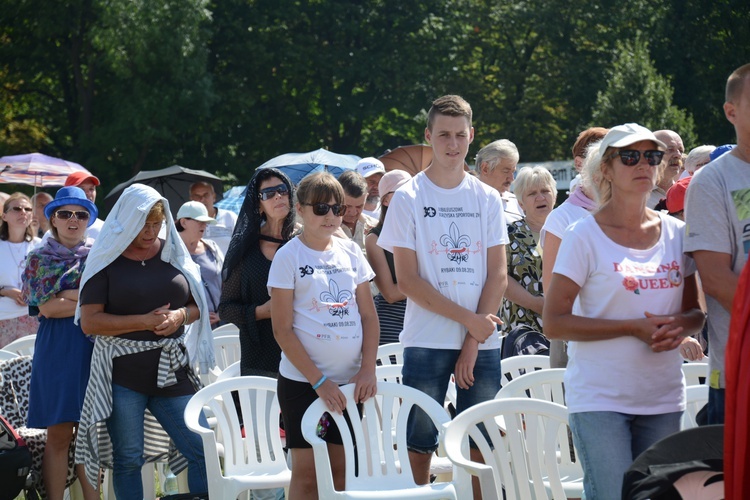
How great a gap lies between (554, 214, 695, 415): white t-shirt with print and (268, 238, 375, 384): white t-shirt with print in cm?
141

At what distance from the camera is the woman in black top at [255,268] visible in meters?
5.54

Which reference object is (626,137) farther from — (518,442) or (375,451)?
(375,451)

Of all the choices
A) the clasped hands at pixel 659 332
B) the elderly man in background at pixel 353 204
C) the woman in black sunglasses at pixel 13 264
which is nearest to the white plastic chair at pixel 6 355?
the woman in black sunglasses at pixel 13 264

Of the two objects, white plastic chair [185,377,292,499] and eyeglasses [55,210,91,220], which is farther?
eyeglasses [55,210,91,220]

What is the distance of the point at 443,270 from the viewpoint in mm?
4770

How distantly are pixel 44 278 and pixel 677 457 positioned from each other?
4.29 m

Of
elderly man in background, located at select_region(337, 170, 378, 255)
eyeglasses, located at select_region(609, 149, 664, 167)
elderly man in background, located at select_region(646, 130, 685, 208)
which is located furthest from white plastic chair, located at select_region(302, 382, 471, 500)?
elderly man in background, located at select_region(646, 130, 685, 208)

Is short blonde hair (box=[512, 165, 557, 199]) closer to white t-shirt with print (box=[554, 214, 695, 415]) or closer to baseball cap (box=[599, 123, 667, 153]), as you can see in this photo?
baseball cap (box=[599, 123, 667, 153])

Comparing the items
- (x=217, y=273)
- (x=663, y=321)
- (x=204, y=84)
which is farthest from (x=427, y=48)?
(x=663, y=321)

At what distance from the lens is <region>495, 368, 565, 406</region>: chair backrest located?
461cm

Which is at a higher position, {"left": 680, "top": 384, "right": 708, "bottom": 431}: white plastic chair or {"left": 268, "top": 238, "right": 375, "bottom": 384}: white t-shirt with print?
{"left": 268, "top": 238, "right": 375, "bottom": 384}: white t-shirt with print

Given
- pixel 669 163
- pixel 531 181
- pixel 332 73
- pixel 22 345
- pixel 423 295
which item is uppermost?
pixel 332 73

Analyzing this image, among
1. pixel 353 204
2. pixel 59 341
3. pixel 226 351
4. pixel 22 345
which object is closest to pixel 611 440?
pixel 59 341

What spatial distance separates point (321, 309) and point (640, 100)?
82.2ft
